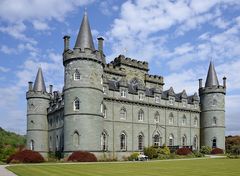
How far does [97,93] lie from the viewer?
142 ft

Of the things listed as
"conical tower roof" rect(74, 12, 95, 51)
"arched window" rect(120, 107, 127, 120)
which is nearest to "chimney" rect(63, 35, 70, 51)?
"conical tower roof" rect(74, 12, 95, 51)

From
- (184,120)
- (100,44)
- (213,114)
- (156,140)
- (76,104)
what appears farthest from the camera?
(213,114)

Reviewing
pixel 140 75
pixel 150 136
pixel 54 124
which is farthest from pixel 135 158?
pixel 140 75

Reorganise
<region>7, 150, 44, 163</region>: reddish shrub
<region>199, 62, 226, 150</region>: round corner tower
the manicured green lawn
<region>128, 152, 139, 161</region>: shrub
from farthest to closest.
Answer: <region>199, 62, 226, 150</region>: round corner tower
<region>128, 152, 139, 161</region>: shrub
<region>7, 150, 44, 163</region>: reddish shrub
the manicured green lawn

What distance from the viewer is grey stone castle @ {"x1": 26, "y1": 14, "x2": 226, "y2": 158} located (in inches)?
1662

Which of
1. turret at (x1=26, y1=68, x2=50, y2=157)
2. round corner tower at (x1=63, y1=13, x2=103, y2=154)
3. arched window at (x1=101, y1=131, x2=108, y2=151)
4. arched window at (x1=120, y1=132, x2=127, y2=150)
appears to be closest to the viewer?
round corner tower at (x1=63, y1=13, x2=103, y2=154)

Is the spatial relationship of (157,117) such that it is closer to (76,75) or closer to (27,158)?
(76,75)

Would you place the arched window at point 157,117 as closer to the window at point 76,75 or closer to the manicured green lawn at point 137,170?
the window at point 76,75

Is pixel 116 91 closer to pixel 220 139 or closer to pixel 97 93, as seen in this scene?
pixel 97 93

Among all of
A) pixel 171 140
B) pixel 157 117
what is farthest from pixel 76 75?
pixel 171 140

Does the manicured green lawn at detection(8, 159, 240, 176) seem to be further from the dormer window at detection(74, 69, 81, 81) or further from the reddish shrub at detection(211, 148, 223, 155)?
the reddish shrub at detection(211, 148, 223, 155)

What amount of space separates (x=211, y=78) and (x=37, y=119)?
30.1 metres

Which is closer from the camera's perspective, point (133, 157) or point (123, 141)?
point (133, 157)

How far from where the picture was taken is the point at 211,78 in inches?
2383
